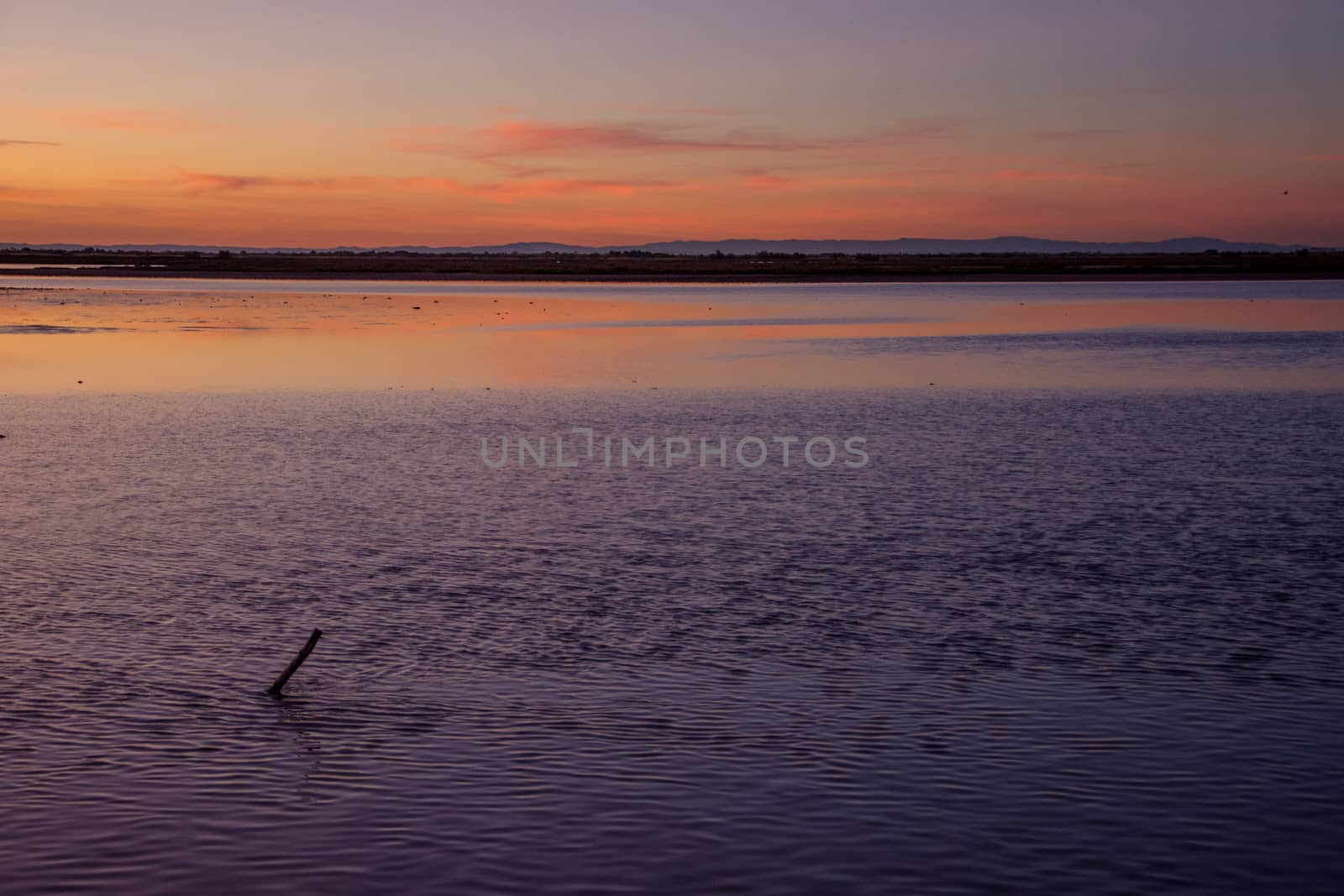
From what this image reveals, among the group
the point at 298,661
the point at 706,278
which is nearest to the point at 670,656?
the point at 298,661

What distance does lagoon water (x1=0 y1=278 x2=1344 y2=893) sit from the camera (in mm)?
9492

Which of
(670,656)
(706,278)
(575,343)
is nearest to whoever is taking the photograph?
(670,656)

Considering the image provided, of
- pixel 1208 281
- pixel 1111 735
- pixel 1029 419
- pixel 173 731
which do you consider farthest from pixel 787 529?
pixel 1208 281

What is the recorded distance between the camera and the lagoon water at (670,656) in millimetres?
9492

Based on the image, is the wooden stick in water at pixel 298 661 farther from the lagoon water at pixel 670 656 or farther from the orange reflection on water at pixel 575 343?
the orange reflection on water at pixel 575 343

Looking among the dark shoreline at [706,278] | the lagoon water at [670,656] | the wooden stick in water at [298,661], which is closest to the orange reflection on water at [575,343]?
the lagoon water at [670,656]

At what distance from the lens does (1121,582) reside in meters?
17.2

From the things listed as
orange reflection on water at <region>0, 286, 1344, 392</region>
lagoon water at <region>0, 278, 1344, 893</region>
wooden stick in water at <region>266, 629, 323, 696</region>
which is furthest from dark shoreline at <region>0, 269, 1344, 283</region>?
wooden stick in water at <region>266, 629, 323, 696</region>

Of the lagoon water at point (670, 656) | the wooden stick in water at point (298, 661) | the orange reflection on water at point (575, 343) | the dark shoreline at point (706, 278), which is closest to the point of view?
the lagoon water at point (670, 656)

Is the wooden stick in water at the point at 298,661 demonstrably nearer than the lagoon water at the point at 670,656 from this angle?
No

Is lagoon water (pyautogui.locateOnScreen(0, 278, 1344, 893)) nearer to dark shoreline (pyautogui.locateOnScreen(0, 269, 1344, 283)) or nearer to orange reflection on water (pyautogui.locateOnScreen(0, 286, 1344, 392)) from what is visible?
orange reflection on water (pyautogui.locateOnScreen(0, 286, 1344, 392))

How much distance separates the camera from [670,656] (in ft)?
45.8

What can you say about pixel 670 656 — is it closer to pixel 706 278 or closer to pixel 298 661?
pixel 298 661

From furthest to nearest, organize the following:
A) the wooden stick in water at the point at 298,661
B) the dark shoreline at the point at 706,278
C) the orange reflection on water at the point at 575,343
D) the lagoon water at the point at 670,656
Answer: the dark shoreline at the point at 706,278
the orange reflection on water at the point at 575,343
the wooden stick in water at the point at 298,661
the lagoon water at the point at 670,656
